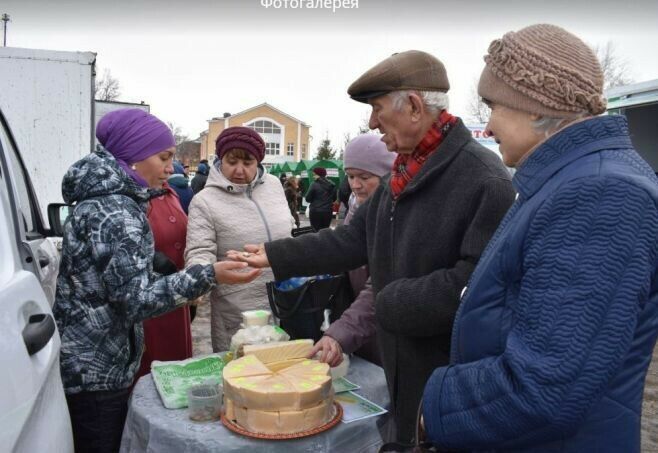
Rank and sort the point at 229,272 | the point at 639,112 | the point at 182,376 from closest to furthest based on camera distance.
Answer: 1. the point at 182,376
2. the point at 229,272
3. the point at 639,112

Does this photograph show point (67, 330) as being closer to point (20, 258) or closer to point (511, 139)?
point (20, 258)

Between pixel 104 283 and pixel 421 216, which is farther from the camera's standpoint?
pixel 104 283

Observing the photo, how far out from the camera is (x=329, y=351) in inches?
84.0

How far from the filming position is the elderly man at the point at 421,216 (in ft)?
5.77

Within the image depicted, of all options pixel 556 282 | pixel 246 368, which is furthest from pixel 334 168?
pixel 556 282

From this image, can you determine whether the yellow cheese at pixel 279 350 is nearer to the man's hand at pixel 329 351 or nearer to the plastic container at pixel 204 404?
the man's hand at pixel 329 351

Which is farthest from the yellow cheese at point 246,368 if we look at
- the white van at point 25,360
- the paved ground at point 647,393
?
the paved ground at point 647,393

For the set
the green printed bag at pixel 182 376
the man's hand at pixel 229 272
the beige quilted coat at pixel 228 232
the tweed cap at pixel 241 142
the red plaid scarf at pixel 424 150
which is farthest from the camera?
the tweed cap at pixel 241 142

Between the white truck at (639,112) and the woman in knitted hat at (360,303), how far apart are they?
5.78m

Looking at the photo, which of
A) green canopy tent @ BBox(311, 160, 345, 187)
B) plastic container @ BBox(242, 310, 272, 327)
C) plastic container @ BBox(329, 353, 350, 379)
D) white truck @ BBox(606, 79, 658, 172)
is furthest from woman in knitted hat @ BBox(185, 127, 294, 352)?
green canopy tent @ BBox(311, 160, 345, 187)

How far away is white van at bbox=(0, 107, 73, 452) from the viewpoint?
1246 mm

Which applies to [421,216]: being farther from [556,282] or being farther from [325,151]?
[325,151]

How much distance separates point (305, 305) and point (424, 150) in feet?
2.87

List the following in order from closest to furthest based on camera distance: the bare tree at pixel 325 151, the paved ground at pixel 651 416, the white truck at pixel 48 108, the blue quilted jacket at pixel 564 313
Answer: the blue quilted jacket at pixel 564 313
the paved ground at pixel 651 416
the white truck at pixel 48 108
the bare tree at pixel 325 151
